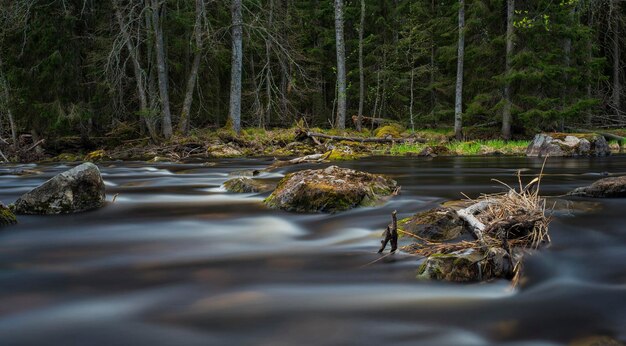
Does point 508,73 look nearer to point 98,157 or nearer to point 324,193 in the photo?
point 98,157

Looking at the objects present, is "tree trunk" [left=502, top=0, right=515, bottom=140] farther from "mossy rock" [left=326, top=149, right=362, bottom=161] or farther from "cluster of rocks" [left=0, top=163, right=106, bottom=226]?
"cluster of rocks" [left=0, top=163, right=106, bottom=226]

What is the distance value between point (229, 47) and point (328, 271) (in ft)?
85.5

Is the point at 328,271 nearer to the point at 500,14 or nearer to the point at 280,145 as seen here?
the point at 280,145

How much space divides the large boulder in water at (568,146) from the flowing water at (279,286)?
10142 mm

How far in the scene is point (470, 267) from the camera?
2975mm

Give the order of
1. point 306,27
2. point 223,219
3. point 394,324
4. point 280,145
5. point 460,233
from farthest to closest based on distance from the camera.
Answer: point 306,27 < point 280,145 < point 223,219 < point 460,233 < point 394,324

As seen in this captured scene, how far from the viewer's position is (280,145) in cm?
1836

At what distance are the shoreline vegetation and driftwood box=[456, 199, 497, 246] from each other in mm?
9612

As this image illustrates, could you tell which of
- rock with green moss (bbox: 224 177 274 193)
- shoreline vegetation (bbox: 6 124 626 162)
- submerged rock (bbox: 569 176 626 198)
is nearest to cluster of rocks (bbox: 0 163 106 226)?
rock with green moss (bbox: 224 177 274 193)

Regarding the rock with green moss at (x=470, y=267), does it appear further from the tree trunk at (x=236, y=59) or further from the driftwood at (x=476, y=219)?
the tree trunk at (x=236, y=59)

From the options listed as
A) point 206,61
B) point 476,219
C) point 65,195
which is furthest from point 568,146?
point 206,61

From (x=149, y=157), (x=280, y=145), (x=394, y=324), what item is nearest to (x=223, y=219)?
(x=394, y=324)

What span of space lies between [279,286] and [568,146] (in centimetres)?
1367

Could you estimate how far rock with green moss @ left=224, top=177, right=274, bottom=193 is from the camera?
705cm
